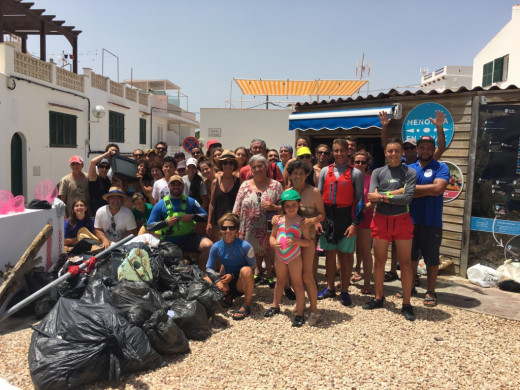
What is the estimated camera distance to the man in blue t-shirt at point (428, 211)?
436 centimetres

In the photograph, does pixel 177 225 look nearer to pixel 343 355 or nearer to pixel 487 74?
pixel 343 355

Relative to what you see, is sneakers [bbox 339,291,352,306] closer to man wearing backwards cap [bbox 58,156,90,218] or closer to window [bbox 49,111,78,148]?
man wearing backwards cap [bbox 58,156,90,218]

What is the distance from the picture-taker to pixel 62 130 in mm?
14438

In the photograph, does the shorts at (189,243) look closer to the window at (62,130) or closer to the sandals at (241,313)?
the sandals at (241,313)

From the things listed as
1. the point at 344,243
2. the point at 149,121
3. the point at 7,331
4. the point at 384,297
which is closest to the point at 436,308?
the point at 384,297

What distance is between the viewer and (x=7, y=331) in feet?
11.9

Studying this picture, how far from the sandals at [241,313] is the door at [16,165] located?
10.9 metres

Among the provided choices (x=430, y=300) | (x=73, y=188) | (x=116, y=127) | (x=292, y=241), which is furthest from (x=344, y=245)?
(x=116, y=127)

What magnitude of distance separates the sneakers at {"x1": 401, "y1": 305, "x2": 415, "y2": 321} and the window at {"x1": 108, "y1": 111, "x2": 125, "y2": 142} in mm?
17477

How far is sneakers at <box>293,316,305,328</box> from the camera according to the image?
3843 millimetres

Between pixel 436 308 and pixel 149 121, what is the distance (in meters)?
23.3

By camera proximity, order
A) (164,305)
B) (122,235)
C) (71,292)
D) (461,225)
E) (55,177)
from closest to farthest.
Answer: (164,305)
(71,292)
(122,235)
(461,225)
(55,177)

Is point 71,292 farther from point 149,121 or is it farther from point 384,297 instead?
point 149,121

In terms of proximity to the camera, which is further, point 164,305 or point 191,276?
point 191,276
